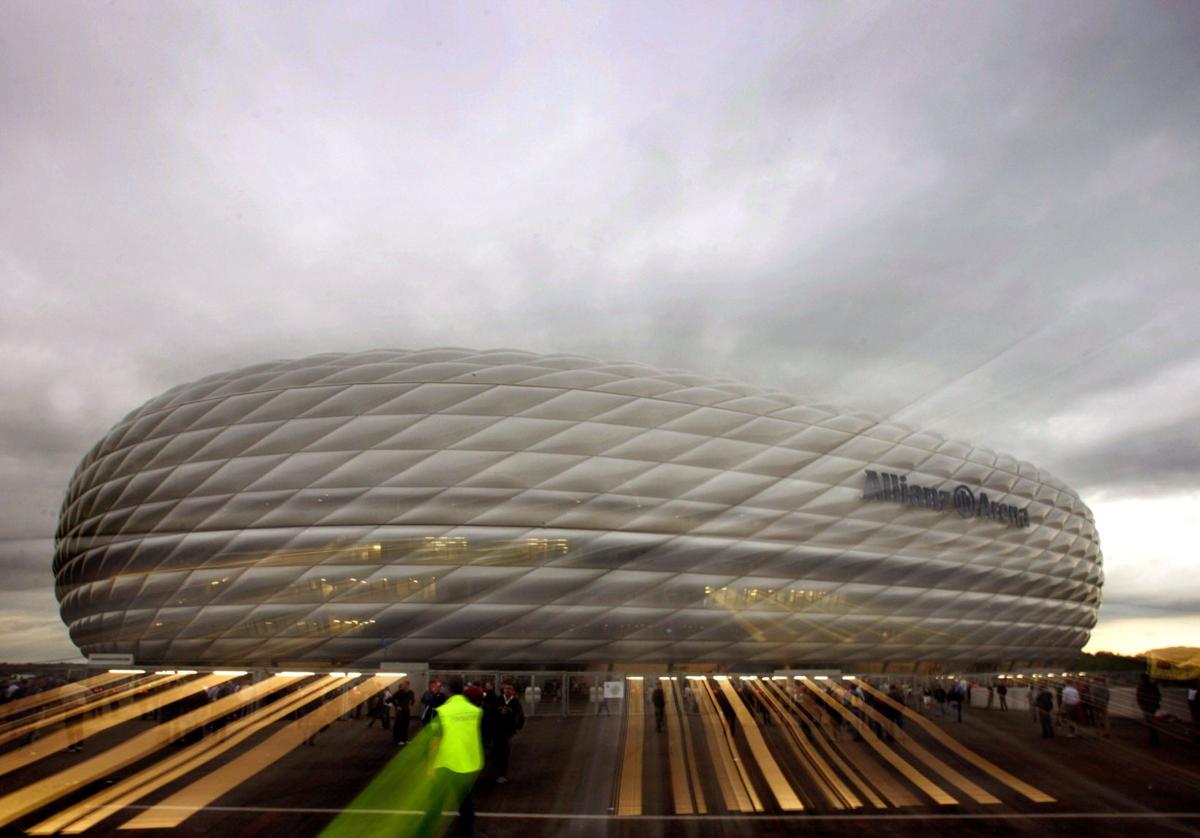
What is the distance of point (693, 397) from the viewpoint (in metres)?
22.4

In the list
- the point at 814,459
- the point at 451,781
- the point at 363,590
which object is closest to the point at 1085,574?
the point at 814,459

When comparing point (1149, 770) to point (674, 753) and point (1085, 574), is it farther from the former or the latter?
point (1085, 574)

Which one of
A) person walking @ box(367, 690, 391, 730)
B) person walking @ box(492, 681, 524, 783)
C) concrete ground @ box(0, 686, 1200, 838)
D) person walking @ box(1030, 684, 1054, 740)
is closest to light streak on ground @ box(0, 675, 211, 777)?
concrete ground @ box(0, 686, 1200, 838)

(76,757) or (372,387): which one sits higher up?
(372,387)

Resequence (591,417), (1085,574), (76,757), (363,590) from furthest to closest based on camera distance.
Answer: (1085,574) < (591,417) < (363,590) < (76,757)

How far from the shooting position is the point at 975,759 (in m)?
9.19

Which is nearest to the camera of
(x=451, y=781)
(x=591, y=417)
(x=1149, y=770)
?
(x=451, y=781)

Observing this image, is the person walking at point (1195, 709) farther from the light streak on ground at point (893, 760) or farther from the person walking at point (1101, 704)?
the light streak on ground at point (893, 760)

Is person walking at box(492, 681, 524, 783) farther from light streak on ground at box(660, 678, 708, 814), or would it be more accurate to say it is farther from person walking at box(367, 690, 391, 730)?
person walking at box(367, 690, 391, 730)

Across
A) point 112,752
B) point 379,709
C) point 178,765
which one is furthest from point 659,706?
point 112,752

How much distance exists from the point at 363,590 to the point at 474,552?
275 cm

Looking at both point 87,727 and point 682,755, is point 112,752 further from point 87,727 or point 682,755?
point 682,755

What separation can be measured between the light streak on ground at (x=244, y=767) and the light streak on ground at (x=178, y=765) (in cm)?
33

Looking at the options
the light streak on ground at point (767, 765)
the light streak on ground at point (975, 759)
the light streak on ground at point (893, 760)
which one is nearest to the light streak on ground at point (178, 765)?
the light streak on ground at point (767, 765)
